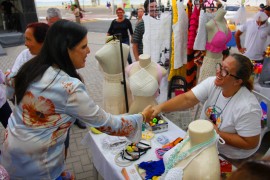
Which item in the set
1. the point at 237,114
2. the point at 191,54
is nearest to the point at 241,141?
the point at 237,114

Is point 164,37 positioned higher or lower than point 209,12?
lower

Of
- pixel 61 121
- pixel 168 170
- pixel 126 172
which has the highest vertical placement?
pixel 61 121

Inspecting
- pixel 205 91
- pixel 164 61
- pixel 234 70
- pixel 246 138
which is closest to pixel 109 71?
pixel 205 91

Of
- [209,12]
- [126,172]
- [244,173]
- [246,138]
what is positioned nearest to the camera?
[244,173]

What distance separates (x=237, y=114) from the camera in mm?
1707

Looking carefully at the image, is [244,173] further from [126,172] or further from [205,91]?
[205,91]

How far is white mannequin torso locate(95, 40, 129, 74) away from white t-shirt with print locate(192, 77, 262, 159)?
808 mm

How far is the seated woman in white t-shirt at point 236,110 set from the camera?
1.69 m

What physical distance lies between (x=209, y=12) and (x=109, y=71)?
1760 mm

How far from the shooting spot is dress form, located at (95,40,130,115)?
2166mm

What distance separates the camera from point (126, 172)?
1.56 meters

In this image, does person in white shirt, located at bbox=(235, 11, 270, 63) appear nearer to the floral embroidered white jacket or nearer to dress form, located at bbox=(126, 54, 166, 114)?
dress form, located at bbox=(126, 54, 166, 114)

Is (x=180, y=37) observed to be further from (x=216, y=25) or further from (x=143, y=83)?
(x=143, y=83)

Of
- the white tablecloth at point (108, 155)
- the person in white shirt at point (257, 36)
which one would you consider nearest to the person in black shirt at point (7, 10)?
the person in white shirt at point (257, 36)
